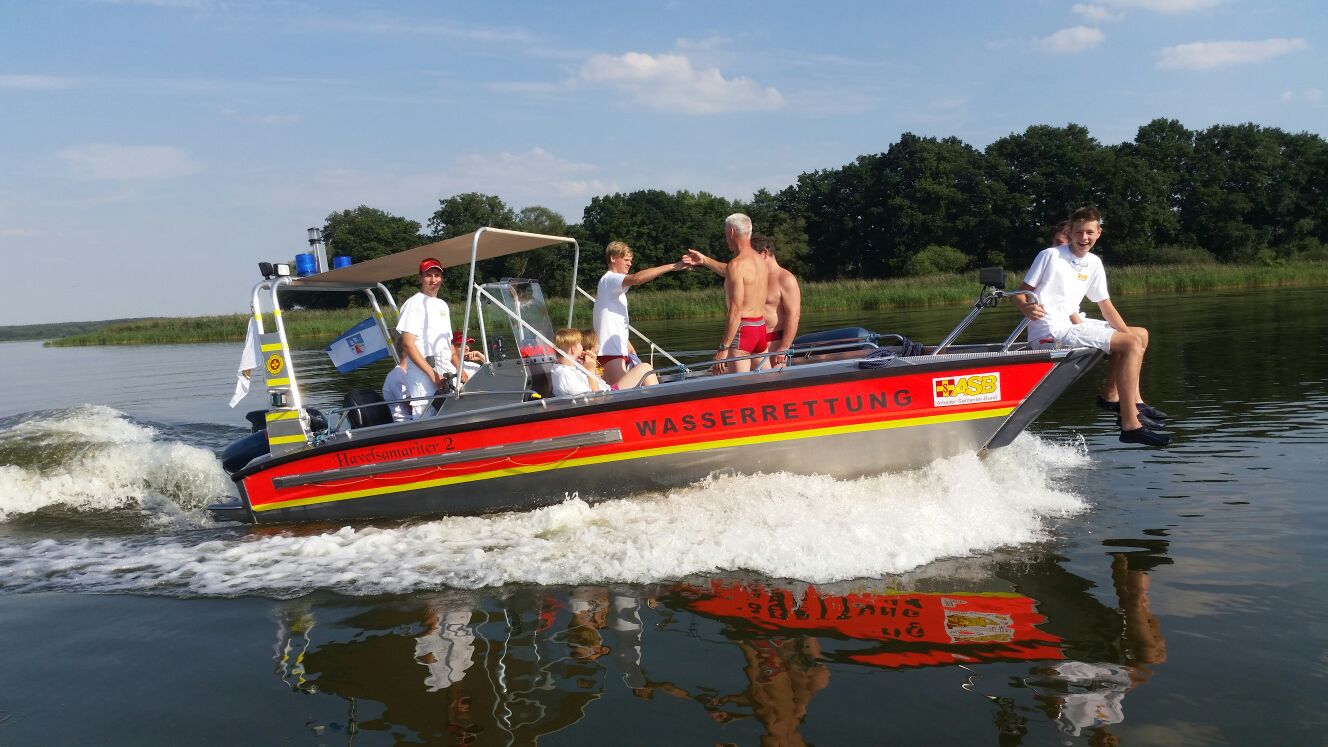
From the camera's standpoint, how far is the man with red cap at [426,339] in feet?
23.3

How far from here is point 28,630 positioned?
529 cm

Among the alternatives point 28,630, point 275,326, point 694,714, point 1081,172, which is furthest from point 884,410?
point 1081,172

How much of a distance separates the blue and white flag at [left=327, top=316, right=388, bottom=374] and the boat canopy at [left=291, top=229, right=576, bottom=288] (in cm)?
45

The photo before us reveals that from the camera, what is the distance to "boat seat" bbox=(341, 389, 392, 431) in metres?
7.34

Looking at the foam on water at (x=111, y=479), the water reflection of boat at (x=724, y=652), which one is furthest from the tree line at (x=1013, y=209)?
the water reflection of boat at (x=724, y=652)

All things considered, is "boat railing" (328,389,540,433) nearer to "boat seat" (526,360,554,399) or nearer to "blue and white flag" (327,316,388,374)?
"boat seat" (526,360,554,399)

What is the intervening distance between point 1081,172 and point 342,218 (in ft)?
223

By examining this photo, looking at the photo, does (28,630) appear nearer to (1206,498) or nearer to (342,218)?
(1206,498)

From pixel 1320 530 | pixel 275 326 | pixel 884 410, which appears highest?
pixel 275 326

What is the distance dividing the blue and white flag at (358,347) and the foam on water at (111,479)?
204cm

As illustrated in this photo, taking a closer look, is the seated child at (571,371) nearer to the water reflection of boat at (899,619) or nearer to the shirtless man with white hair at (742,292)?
the shirtless man with white hair at (742,292)

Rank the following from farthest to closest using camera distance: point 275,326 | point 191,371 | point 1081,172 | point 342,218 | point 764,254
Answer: point 342,218 → point 1081,172 → point 191,371 → point 764,254 → point 275,326

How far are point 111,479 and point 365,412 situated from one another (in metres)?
4.02

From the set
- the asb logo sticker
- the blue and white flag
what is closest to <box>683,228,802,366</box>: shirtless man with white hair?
the asb logo sticker
